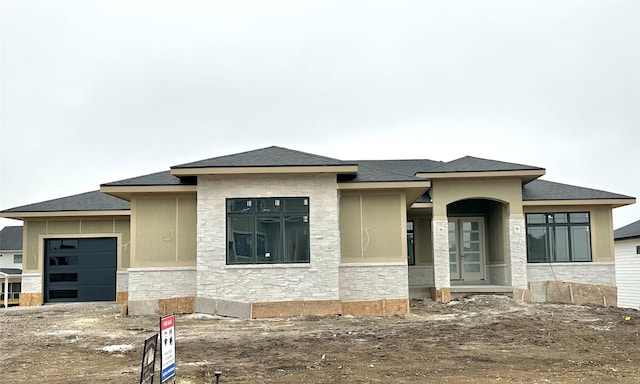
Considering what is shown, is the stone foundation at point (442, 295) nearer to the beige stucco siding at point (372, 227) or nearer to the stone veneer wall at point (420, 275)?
the stone veneer wall at point (420, 275)

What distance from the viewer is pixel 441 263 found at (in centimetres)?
1811

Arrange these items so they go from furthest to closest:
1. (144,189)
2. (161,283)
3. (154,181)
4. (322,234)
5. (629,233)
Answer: (629,233), (154,181), (161,283), (144,189), (322,234)

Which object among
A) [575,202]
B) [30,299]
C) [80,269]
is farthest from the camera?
[80,269]

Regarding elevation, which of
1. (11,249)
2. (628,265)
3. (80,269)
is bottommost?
(628,265)

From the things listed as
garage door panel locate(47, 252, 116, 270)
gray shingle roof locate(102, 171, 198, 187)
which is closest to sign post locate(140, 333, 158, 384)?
gray shingle roof locate(102, 171, 198, 187)

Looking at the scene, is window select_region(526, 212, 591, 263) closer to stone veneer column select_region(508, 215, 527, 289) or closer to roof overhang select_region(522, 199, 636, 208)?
roof overhang select_region(522, 199, 636, 208)

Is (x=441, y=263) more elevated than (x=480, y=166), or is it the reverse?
(x=480, y=166)

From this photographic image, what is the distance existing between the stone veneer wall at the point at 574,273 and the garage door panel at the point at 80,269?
48.8 feet

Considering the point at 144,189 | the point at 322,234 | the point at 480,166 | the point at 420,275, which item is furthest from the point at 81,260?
the point at 480,166

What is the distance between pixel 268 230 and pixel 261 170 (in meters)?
1.56

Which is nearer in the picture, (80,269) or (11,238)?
(80,269)

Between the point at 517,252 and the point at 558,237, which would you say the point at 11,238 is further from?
the point at 558,237

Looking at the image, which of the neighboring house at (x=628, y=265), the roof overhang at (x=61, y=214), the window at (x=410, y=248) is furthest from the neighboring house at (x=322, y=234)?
the neighboring house at (x=628, y=265)

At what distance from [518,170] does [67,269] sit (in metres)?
16.3
